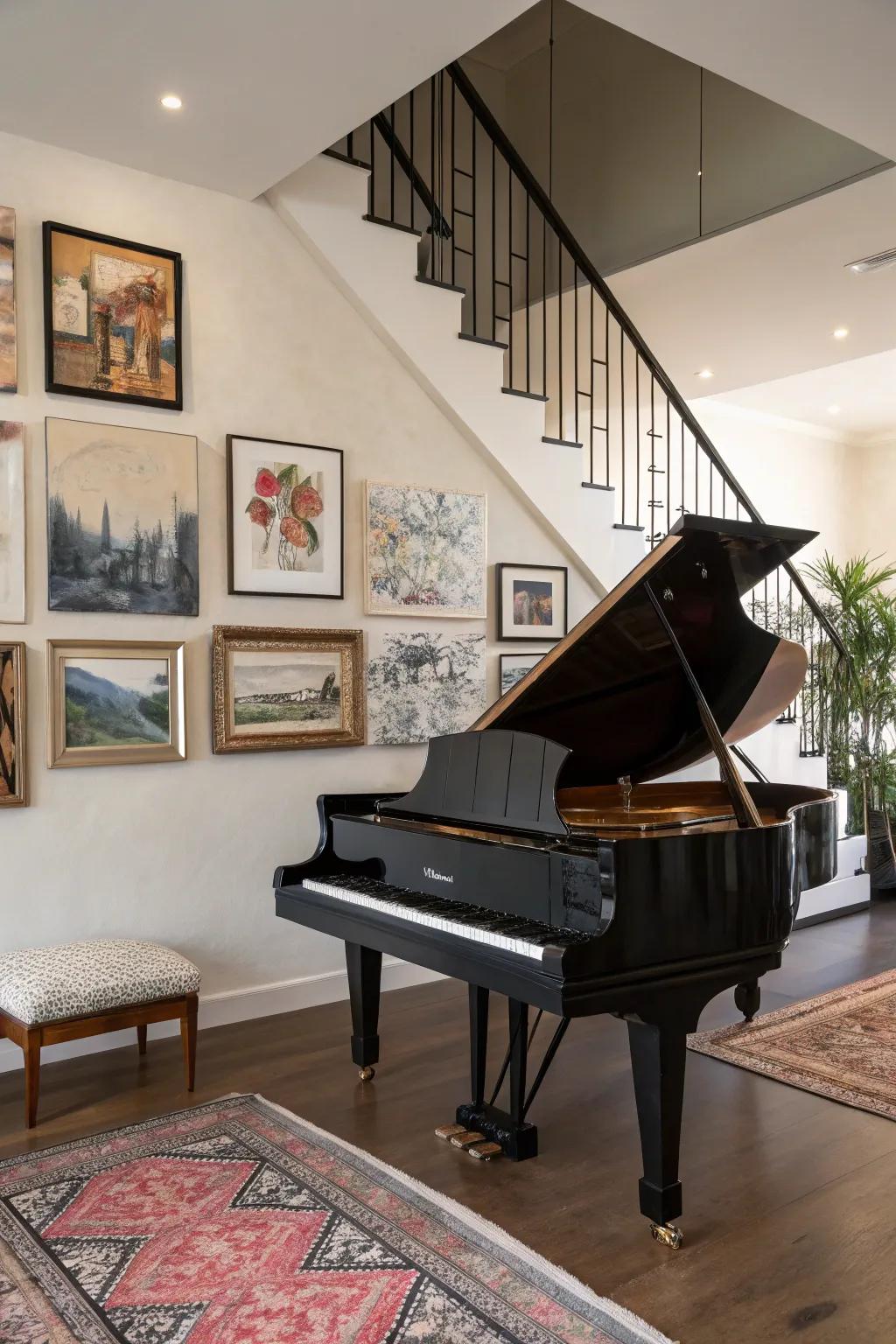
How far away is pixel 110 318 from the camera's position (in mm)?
3889

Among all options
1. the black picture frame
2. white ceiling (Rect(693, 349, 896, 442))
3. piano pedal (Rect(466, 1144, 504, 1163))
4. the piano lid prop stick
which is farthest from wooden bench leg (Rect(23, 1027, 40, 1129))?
white ceiling (Rect(693, 349, 896, 442))

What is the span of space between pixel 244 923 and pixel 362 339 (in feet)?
8.12

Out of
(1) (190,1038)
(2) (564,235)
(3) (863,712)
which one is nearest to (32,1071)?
(1) (190,1038)

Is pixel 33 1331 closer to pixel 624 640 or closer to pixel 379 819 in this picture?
pixel 379 819

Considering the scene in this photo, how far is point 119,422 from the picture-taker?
3.91 meters

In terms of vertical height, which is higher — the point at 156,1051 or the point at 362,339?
the point at 362,339

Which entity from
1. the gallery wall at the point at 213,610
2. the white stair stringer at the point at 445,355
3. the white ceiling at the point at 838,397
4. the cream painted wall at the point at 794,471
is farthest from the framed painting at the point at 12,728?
the cream painted wall at the point at 794,471

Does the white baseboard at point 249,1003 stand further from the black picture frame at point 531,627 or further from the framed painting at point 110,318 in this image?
the framed painting at point 110,318

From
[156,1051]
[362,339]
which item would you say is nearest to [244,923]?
[156,1051]

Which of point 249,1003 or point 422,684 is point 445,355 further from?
point 249,1003

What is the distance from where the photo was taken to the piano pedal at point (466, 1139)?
3.00 metres

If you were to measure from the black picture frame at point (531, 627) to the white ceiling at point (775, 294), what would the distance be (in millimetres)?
1677

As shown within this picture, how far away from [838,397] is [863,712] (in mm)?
2891

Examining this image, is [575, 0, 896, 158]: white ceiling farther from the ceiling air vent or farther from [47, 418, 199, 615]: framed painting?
[47, 418, 199, 615]: framed painting
